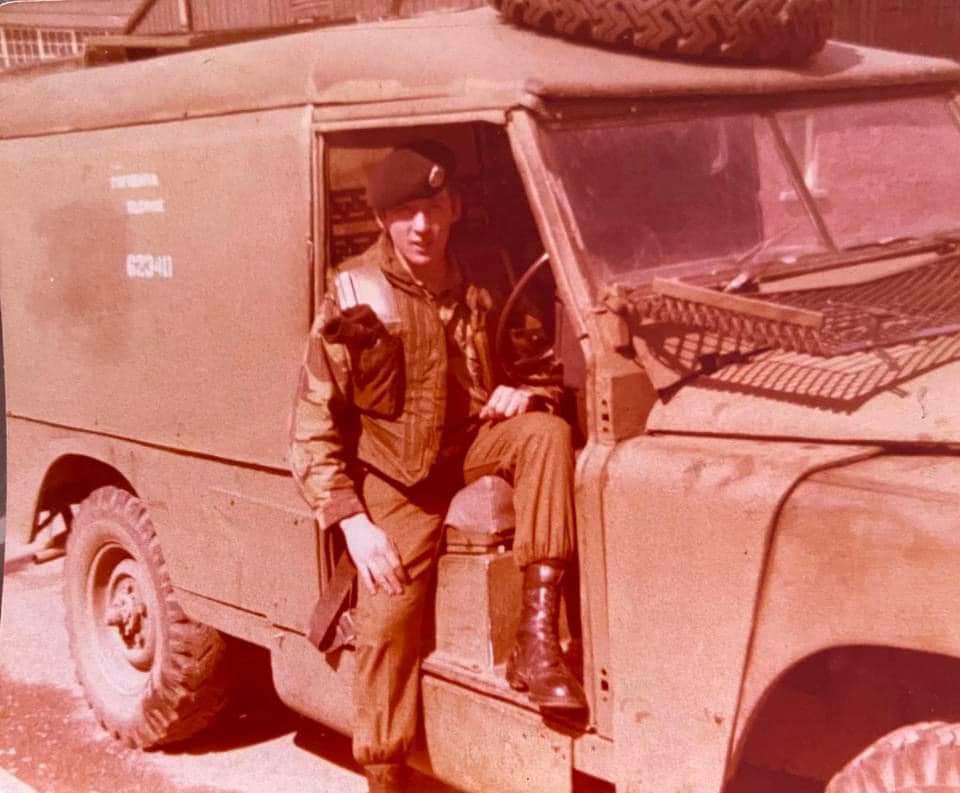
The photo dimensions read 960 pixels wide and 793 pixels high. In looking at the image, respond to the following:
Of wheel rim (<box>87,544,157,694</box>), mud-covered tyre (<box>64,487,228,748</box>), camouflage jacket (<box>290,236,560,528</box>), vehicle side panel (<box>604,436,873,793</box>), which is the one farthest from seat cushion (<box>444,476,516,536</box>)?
wheel rim (<box>87,544,157,694</box>)

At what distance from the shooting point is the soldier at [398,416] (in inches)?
133

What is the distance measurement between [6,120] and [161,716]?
2121 millimetres

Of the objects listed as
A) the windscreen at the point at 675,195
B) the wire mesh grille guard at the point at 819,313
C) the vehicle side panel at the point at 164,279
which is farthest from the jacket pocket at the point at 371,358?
the wire mesh grille guard at the point at 819,313

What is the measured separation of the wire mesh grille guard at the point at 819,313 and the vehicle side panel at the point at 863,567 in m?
0.32

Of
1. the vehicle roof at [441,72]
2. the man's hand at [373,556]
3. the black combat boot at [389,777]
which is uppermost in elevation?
the vehicle roof at [441,72]

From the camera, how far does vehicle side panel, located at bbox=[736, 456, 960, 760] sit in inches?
92.7

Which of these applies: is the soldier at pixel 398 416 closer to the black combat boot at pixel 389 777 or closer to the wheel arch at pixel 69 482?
the black combat boot at pixel 389 777

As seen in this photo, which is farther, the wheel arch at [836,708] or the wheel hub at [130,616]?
the wheel hub at [130,616]

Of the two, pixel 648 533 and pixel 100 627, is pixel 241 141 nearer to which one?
pixel 648 533

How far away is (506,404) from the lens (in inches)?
134

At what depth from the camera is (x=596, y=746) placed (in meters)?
3.02

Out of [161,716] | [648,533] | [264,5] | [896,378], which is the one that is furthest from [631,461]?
[264,5]

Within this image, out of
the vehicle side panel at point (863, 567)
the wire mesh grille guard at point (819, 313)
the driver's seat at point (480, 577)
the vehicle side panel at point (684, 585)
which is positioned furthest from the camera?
the driver's seat at point (480, 577)

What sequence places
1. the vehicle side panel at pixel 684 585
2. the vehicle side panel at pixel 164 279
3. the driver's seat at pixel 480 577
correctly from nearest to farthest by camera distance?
1. the vehicle side panel at pixel 684 585
2. the driver's seat at pixel 480 577
3. the vehicle side panel at pixel 164 279
